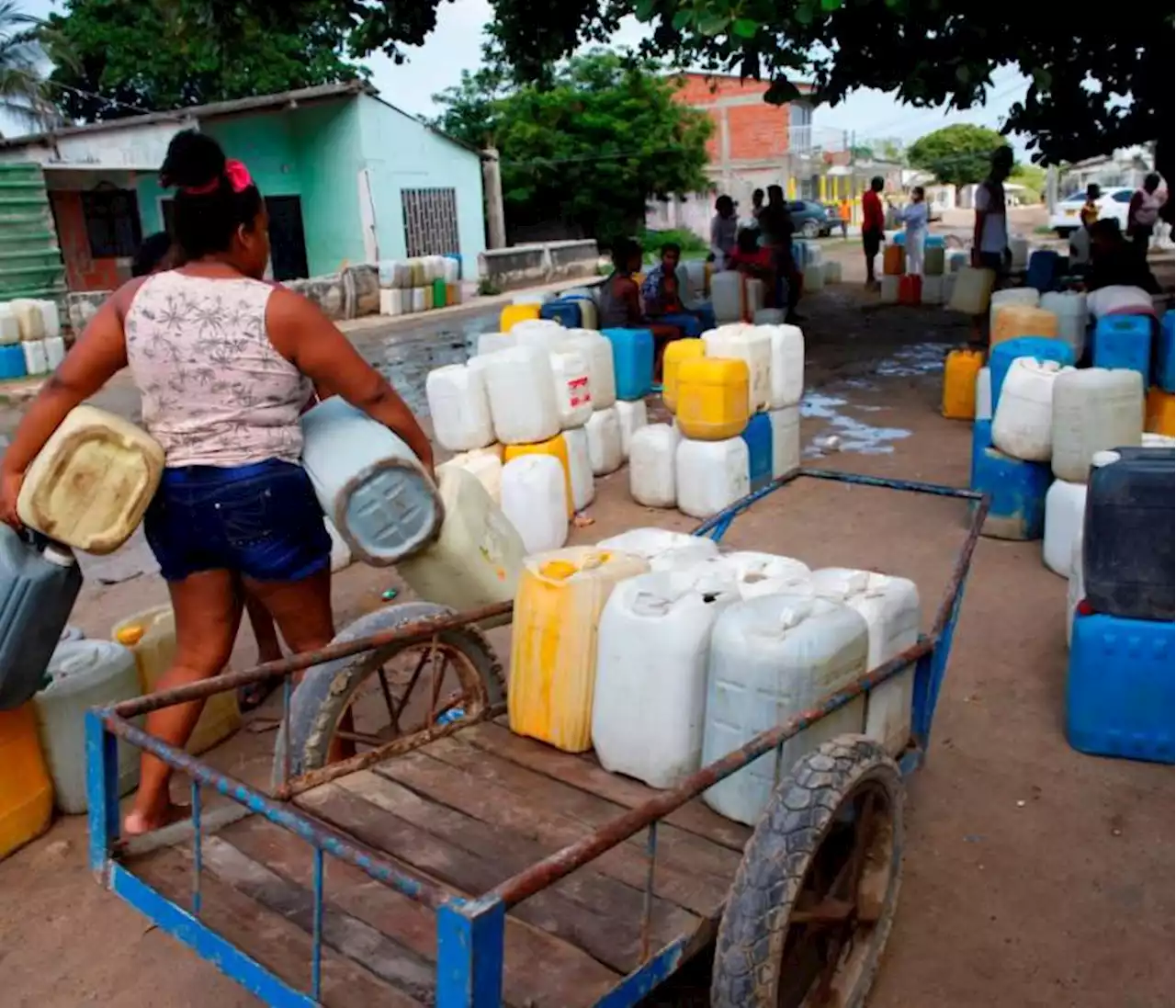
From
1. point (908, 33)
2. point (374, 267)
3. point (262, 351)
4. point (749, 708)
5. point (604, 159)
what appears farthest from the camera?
point (604, 159)

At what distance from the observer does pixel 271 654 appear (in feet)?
13.4

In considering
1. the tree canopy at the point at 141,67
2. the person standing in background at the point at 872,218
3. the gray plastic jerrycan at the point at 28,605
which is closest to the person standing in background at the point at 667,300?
the person standing in background at the point at 872,218

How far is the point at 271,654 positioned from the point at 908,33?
7756 mm

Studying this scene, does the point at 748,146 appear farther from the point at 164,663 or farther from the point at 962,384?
the point at 164,663

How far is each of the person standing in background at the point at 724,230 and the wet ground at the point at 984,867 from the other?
931 cm

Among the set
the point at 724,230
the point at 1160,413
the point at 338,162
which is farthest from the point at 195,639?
the point at 338,162

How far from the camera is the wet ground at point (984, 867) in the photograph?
2715mm

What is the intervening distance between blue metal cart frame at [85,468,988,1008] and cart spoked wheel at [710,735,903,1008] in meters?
0.10

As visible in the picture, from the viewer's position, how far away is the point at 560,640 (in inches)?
107

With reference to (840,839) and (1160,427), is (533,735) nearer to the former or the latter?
(840,839)

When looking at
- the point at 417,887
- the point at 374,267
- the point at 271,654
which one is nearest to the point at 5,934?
the point at 271,654

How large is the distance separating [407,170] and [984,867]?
70.1ft

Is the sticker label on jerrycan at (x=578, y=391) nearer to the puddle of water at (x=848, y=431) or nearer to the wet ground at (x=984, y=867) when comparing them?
the wet ground at (x=984, y=867)

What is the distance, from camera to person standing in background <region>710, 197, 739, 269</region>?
14.1 m
